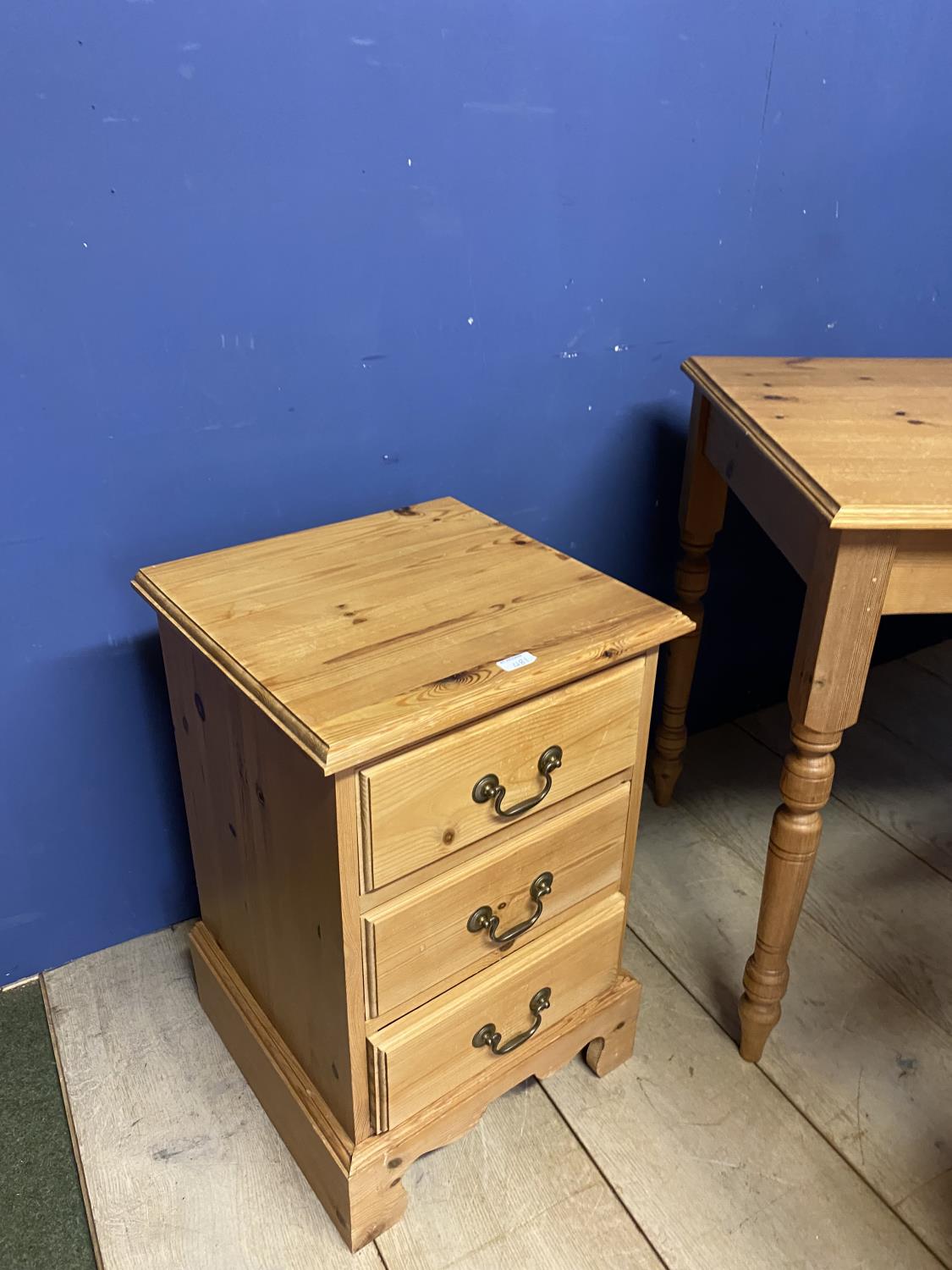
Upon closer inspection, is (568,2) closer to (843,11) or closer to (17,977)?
(843,11)

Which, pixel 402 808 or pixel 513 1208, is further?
pixel 513 1208

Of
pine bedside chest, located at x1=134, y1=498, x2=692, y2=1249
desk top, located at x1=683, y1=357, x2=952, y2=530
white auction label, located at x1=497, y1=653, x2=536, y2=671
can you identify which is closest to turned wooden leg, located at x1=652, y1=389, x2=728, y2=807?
desk top, located at x1=683, y1=357, x2=952, y2=530

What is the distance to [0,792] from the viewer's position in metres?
1.11

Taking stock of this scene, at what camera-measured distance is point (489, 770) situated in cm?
82

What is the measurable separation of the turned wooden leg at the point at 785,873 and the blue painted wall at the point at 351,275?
544 millimetres

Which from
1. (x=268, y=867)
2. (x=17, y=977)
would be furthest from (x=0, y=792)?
→ (x=268, y=867)

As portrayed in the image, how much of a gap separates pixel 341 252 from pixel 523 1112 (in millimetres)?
982

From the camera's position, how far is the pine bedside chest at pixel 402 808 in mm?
771

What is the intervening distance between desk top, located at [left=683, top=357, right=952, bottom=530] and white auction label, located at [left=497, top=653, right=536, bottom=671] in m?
0.29

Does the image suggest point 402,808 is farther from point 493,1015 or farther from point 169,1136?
point 169,1136

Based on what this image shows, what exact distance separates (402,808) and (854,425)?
65cm

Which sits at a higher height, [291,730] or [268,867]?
[291,730]

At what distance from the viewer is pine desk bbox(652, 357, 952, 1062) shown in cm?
86

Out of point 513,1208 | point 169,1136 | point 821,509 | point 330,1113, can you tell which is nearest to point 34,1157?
point 169,1136
